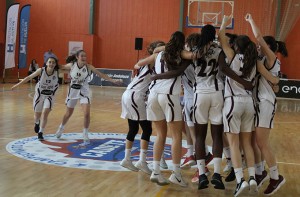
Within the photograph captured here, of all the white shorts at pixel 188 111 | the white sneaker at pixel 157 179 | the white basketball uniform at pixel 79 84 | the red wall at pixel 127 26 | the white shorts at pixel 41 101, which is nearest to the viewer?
the white sneaker at pixel 157 179

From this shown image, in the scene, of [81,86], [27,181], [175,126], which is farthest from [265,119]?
[81,86]

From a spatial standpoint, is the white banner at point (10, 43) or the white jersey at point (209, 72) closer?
the white jersey at point (209, 72)

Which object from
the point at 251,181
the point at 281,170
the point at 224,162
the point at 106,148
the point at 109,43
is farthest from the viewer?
the point at 109,43

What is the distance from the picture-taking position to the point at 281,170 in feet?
21.0

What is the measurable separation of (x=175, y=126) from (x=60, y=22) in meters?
21.4

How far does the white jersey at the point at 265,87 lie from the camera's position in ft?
16.2

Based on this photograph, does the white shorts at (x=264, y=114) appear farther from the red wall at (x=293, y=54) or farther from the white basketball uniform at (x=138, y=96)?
the red wall at (x=293, y=54)

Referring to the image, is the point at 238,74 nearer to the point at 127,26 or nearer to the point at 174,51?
the point at 174,51

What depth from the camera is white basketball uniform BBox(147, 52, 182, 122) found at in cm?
504

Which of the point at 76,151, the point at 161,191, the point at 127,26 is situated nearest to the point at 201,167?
the point at 161,191

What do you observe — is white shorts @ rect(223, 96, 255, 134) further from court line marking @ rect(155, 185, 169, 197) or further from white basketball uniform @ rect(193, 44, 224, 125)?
court line marking @ rect(155, 185, 169, 197)

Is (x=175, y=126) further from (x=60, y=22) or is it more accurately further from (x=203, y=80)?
(x=60, y=22)

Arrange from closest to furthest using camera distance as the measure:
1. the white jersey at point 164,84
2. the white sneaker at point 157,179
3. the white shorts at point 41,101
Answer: the white jersey at point 164,84, the white sneaker at point 157,179, the white shorts at point 41,101

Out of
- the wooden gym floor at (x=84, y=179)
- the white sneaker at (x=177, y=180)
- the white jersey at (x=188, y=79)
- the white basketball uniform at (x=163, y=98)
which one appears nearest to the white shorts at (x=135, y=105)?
the white basketball uniform at (x=163, y=98)
